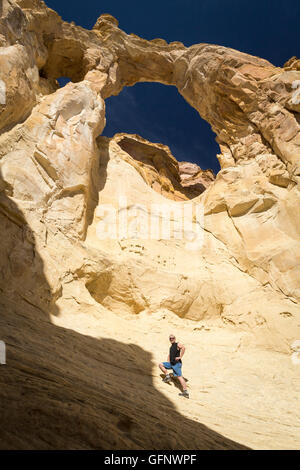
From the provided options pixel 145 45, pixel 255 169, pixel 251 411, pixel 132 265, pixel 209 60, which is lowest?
pixel 251 411

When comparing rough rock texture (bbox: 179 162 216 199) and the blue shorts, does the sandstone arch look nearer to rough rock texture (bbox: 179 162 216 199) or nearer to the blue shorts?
the blue shorts

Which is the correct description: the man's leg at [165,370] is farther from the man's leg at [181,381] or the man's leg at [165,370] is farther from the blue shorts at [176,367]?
the man's leg at [181,381]

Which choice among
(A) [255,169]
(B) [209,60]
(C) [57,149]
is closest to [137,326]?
(C) [57,149]

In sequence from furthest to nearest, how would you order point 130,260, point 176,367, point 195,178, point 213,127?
point 195,178 < point 213,127 < point 130,260 < point 176,367

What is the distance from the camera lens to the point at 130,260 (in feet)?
35.0

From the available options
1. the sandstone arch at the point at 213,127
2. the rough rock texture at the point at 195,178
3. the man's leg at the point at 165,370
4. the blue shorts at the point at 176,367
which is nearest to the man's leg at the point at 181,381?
the blue shorts at the point at 176,367

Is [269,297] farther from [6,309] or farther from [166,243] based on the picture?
[6,309]

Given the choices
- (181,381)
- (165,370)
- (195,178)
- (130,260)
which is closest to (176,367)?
(165,370)

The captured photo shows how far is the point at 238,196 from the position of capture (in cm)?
1352

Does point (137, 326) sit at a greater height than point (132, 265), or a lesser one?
lesser

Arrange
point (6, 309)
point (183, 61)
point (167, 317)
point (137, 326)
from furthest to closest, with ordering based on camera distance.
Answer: point (183, 61), point (167, 317), point (137, 326), point (6, 309)

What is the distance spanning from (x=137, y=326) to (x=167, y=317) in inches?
46.4

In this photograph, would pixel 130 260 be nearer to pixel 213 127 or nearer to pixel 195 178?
pixel 213 127

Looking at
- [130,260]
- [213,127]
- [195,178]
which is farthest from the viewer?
[195,178]
